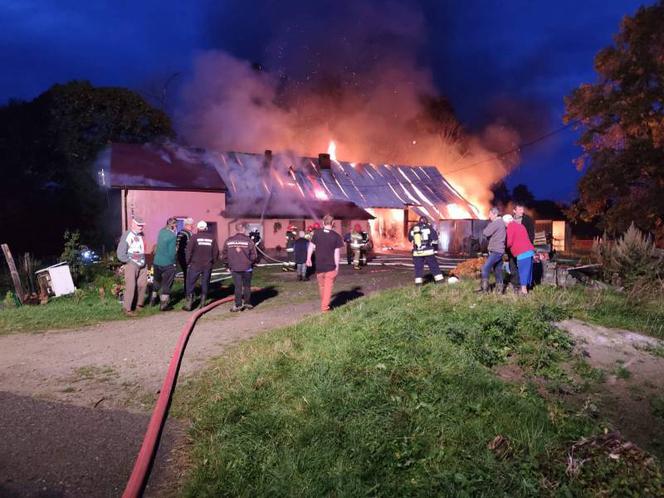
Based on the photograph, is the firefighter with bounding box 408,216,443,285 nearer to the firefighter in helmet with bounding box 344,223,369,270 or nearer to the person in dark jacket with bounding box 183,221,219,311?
the person in dark jacket with bounding box 183,221,219,311

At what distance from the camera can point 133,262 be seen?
929 cm

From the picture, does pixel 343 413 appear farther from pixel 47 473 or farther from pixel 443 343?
pixel 47 473

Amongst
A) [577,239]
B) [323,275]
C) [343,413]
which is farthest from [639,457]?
[577,239]

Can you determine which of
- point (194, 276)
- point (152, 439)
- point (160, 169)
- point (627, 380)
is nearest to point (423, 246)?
point (194, 276)

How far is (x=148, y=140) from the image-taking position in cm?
3441

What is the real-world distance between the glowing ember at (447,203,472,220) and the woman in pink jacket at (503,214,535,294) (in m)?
23.7

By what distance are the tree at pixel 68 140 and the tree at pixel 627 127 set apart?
27203 mm

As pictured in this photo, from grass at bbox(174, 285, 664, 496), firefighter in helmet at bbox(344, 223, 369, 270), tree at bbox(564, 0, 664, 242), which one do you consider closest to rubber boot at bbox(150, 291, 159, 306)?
grass at bbox(174, 285, 664, 496)

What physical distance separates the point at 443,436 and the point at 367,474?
0.70 m

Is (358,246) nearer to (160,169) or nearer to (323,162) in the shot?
(160,169)

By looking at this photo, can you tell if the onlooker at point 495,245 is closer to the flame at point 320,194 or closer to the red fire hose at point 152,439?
the red fire hose at point 152,439

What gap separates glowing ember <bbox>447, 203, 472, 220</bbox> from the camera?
32.2m

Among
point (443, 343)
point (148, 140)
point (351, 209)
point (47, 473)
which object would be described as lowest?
point (47, 473)

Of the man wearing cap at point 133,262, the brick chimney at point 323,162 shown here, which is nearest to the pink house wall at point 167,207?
the brick chimney at point 323,162
